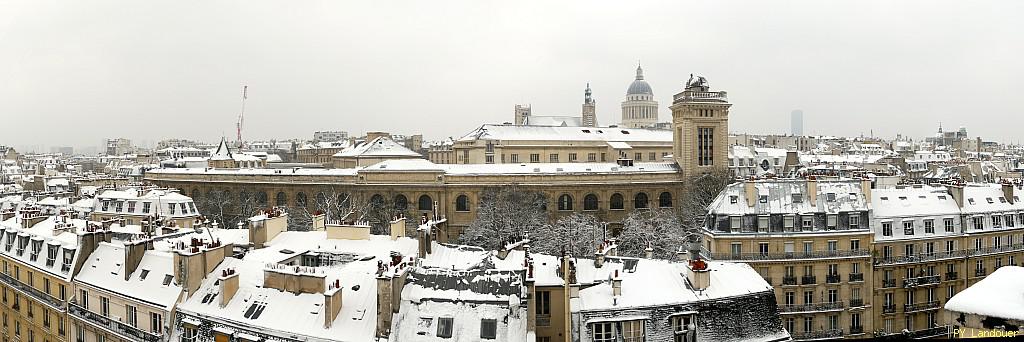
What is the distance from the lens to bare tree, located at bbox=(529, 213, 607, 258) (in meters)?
49.6

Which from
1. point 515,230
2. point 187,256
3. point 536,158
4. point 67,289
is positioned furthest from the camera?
point 536,158

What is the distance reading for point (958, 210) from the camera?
126 feet

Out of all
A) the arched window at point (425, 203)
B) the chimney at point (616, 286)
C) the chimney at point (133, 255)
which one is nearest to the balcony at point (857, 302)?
the chimney at point (616, 286)

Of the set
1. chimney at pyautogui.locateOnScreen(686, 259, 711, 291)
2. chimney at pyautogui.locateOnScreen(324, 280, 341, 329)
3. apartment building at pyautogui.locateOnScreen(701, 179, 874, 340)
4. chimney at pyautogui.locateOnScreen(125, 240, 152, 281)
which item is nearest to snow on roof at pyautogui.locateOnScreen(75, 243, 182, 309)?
chimney at pyautogui.locateOnScreen(125, 240, 152, 281)

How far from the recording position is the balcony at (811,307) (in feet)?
115

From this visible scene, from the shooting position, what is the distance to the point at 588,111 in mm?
148625

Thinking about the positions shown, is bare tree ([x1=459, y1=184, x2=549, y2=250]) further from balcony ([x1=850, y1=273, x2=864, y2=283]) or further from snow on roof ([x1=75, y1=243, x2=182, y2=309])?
snow on roof ([x1=75, y1=243, x2=182, y2=309])

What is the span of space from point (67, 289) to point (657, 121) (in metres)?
154

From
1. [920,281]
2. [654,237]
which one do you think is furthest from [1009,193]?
[654,237]

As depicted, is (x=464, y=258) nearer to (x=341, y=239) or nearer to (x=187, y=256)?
(x=341, y=239)

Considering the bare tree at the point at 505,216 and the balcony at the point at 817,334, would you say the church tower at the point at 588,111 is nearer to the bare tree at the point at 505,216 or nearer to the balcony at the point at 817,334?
the bare tree at the point at 505,216

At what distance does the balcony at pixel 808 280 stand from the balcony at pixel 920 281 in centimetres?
463

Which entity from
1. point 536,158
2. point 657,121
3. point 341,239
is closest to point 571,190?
point 536,158

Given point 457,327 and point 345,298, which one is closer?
point 457,327
